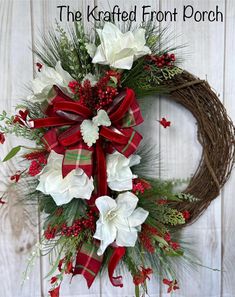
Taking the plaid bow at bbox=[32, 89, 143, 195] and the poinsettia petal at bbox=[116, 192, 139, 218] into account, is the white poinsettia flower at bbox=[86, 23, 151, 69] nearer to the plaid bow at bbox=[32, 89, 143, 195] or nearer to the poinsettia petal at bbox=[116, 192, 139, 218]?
the plaid bow at bbox=[32, 89, 143, 195]

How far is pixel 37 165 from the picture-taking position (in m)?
0.79

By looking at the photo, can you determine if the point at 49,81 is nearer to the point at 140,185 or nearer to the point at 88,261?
the point at 140,185

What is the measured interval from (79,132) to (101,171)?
0.11 m

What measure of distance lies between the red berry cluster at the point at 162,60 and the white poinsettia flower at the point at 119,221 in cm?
33

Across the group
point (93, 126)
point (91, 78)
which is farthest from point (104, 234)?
point (91, 78)

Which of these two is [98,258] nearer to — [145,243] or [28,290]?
[145,243]

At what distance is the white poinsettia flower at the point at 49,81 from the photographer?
764 mm

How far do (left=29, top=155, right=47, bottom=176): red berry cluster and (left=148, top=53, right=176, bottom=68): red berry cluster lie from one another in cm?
36

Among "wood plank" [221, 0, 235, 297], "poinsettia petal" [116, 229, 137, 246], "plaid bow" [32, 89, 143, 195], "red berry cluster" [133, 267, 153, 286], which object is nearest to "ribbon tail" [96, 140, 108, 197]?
"plaid bow" [32, 89, 143, 195]

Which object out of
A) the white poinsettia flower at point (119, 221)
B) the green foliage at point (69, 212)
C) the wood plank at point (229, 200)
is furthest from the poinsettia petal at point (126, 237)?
the wood plank at point (229, 200)

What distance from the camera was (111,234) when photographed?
79 centimetres

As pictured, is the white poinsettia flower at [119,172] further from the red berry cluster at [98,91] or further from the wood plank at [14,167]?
the wood plank at [14,167]

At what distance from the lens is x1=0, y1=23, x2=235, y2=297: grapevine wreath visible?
750mm

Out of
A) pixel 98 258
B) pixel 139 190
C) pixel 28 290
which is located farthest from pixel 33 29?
pixel 28 290
